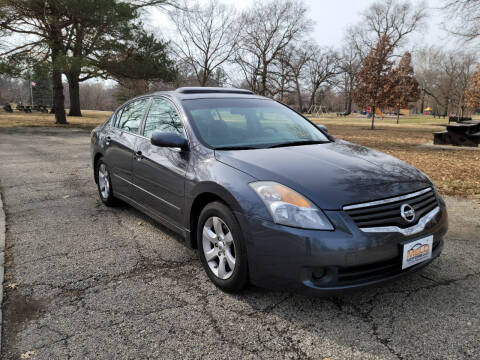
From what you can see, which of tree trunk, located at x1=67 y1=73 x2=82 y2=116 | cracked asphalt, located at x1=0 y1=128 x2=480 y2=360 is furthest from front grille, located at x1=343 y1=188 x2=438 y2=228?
tree trunk, located at x1=67 y1=73 x2=82 y2=116

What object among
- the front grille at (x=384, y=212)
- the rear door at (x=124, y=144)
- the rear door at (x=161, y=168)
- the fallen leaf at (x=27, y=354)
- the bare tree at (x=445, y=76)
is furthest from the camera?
the bare tree at (x=445, y=76)

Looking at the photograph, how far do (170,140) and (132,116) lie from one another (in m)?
1.61

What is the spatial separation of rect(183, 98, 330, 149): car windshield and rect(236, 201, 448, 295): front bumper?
3.59ft

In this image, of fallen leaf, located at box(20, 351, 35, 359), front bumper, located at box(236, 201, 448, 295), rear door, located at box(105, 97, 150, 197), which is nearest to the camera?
fallen leaf, located at box(20, 351, 35, 359)

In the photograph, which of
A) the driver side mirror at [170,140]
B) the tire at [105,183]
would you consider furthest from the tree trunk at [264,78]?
the driver side mirror at [170,140]

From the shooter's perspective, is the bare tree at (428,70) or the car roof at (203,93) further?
the bare tree at (428,70)

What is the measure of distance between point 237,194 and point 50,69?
57.9 ft

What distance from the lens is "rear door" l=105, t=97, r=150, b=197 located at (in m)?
4.37

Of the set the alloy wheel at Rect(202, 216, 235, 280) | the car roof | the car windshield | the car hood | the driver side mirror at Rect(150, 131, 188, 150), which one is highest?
the car roof

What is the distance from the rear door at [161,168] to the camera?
3.42 m

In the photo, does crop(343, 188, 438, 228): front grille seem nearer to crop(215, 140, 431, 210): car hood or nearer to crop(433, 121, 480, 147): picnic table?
crop(215, 140, 431, 210): car hood

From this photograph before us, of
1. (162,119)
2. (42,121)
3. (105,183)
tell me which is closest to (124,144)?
(162,119)

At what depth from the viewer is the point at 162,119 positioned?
398 centimetres

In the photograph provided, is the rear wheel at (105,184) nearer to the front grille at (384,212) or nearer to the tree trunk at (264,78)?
the front grille at (384,212)
